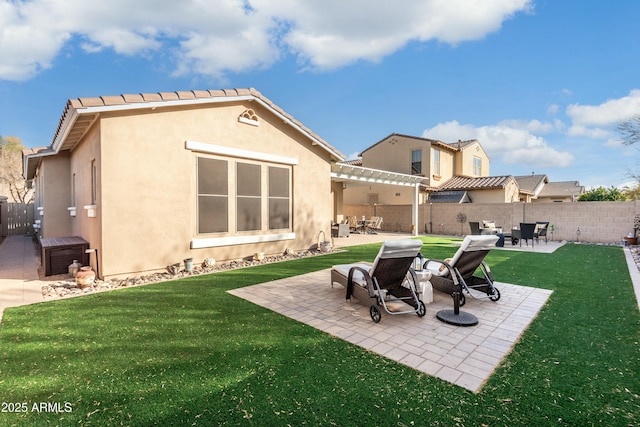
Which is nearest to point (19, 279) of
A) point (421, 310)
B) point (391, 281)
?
Answer: point (391, 281)

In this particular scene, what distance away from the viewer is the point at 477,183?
2497 cm

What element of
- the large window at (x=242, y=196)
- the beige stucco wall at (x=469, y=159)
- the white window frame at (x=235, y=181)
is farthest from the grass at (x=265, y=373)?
the beige stucco wall at (x=469, y=159)

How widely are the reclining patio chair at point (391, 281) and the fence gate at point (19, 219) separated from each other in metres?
23.4

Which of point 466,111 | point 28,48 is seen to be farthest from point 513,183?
point 28,48

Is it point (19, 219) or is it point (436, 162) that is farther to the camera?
point (436, 162)

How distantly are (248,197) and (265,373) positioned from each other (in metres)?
7.57

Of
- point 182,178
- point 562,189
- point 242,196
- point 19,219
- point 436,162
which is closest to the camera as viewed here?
point 182,178

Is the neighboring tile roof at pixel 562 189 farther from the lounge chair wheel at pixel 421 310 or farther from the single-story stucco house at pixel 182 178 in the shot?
the lounge chair wheel at pixel 421 310

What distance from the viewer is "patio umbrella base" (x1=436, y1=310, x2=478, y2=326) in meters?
4.99

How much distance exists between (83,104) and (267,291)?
5.90 meters

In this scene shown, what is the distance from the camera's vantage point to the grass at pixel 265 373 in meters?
2.80

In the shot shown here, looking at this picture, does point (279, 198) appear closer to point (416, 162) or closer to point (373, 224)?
point (373, 224)

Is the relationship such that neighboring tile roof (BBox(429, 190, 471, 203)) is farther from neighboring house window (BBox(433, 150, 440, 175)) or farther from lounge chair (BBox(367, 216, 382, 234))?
lounge chair (BBox(367, 216, 382, 234))

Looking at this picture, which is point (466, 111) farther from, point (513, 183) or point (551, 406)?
point (551, 406)
